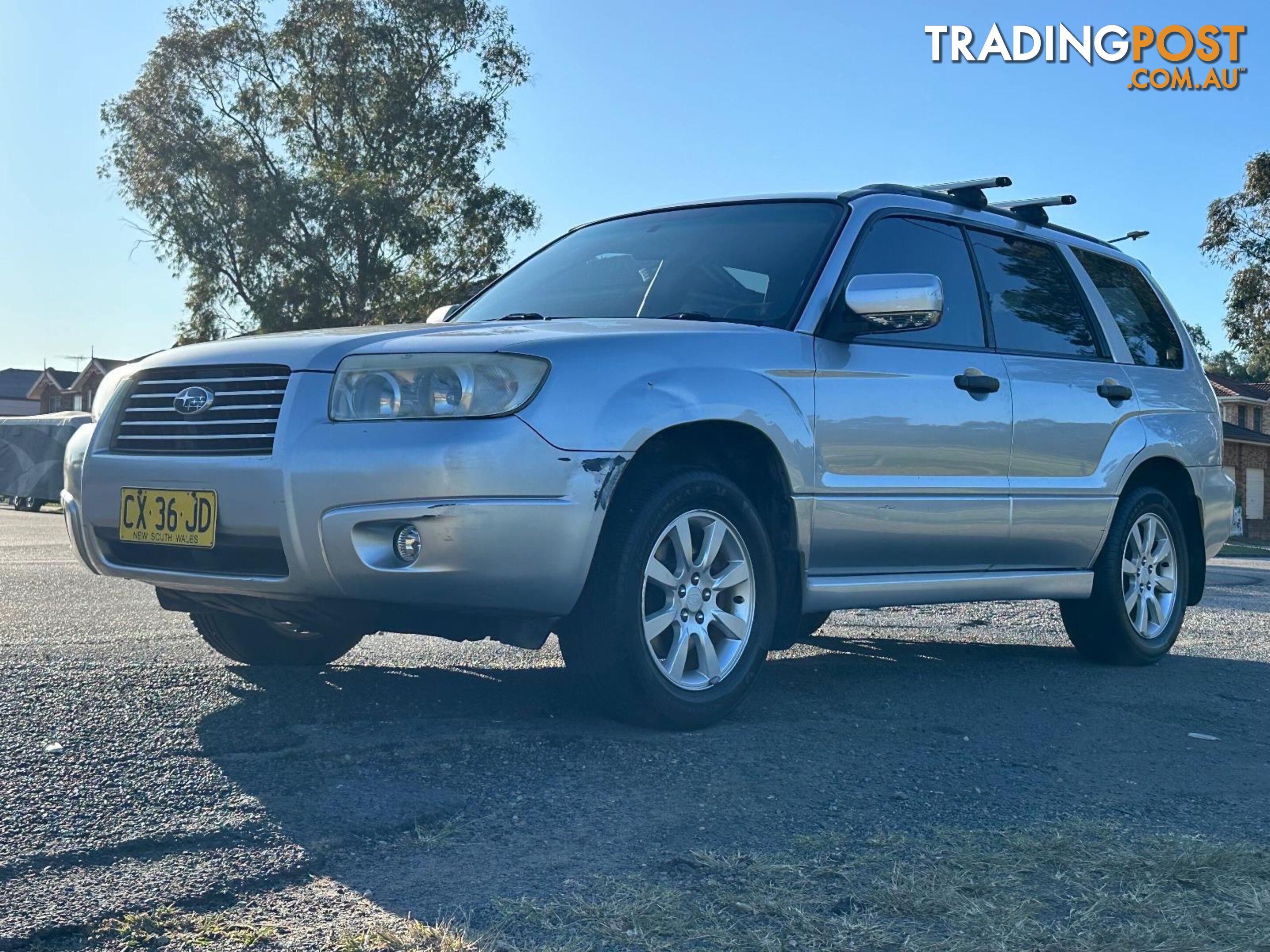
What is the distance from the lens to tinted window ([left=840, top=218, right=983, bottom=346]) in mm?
5254

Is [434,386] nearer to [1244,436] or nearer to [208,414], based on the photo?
[208,414]

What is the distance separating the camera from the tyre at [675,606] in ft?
13.2

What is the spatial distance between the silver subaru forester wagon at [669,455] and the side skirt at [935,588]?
0.01m

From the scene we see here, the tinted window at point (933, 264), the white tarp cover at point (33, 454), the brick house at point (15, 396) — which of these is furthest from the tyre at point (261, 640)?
the brick house at point (15, 396)

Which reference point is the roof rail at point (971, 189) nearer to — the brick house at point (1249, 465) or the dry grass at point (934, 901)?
the dry grass at point (934, 901)

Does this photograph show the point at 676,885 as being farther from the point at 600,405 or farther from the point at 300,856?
the point at 600,405

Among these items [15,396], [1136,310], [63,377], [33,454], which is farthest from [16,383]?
[1136,310]

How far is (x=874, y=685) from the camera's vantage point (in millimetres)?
5406

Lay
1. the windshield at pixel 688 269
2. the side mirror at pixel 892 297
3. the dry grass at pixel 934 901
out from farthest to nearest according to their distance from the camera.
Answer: the windshield at pixel 688 269 < the side mirror at pixel 892 297 < the dry grass at pixel 934 901

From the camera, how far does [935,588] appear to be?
5.23m

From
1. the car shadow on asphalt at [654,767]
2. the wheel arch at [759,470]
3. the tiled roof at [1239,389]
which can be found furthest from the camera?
the tiled roof at [1239,389]

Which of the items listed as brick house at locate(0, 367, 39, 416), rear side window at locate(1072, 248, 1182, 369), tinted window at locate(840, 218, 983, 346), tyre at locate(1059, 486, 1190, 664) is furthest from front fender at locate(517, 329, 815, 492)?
brick house at locate(0, 367, 39, 416)

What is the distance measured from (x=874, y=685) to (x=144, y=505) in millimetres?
2752

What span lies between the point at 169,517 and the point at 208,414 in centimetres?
32
